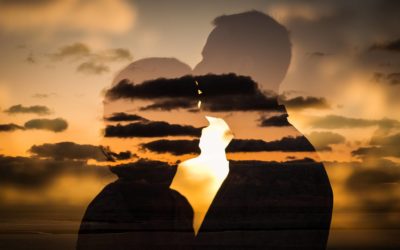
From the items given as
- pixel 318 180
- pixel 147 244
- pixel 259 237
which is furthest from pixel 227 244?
pixel 318 180

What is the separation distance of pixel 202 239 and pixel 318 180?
4854 mm

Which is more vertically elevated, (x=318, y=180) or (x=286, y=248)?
(x=318, y=180)

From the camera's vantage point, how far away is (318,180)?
2186 cm

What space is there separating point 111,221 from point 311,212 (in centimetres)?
709

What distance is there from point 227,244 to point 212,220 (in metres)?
2.13

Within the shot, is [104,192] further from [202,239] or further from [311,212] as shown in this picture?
[311,212]

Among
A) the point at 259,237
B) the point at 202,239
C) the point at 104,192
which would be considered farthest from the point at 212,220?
the point at 104,192

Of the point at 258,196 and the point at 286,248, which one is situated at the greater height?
the point at 258,196

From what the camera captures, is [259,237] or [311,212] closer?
[311,212]

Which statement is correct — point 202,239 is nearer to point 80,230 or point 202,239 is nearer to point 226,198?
point 226,198

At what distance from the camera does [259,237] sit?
78.7ft

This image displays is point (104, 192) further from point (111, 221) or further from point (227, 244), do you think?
point (227, 244)

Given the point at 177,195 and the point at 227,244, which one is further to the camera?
the point at 227,244

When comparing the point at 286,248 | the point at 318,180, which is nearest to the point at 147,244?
the point at 286,248
